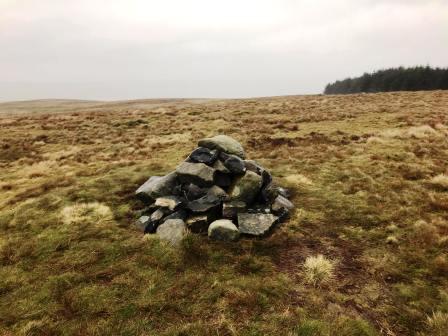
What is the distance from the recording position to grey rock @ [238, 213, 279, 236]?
12.1 meters

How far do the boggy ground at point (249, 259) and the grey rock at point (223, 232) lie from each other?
346mm

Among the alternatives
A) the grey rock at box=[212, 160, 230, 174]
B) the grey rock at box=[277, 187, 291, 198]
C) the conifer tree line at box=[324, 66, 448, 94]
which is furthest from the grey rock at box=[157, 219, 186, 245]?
the conifer tree line at box=[324, 66, 448, 94]

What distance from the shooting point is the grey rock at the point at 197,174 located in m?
13.7

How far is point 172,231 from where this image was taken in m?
12.2

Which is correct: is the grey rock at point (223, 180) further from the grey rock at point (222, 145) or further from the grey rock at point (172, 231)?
the grey rock at point (172, 231)

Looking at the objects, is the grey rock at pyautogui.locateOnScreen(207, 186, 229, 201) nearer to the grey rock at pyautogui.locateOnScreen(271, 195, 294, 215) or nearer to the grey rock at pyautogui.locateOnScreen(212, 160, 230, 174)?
the grey rock at pyautogui.locateOnScreen(212, 160, 230, 174)

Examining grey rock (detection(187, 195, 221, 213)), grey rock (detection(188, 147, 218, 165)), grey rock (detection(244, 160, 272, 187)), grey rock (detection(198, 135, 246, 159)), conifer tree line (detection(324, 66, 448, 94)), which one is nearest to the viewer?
grey rock (detection(187, 195, 221, 213))

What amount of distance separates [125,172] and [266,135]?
13818mm

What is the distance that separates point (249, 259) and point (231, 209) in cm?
253

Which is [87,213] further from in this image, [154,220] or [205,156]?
[205,156]

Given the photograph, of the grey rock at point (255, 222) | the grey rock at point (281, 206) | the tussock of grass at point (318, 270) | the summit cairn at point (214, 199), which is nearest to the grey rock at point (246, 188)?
the summit cairn at point (214, 199)

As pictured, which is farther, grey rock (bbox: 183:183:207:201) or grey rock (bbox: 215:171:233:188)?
grey rock (bbox: 215:171:233:188)

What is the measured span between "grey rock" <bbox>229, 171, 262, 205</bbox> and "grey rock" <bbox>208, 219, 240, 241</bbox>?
1466 millimetres

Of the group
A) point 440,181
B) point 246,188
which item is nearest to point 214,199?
point 246,188
